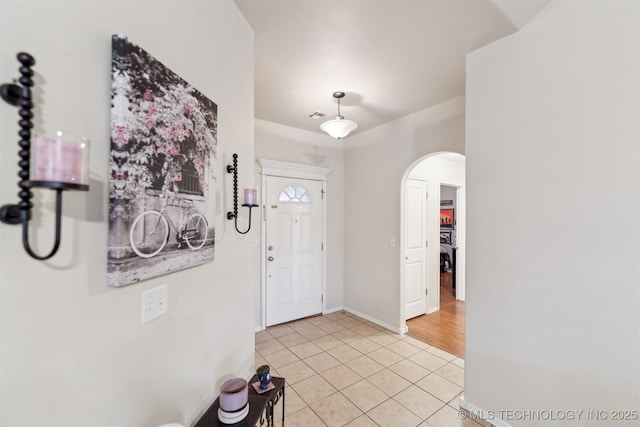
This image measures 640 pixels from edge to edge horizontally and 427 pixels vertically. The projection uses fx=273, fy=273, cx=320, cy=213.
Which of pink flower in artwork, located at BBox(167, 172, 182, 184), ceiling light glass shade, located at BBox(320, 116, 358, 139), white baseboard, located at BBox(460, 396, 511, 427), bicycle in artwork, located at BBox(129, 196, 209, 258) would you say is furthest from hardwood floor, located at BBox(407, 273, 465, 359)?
pink flower in artwork, located at BBox(167, 172, 182, 184)

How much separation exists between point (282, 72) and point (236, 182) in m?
1.33

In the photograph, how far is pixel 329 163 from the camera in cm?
412

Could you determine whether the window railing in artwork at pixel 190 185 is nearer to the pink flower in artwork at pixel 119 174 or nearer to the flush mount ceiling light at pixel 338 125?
the pink flower in artwork at pixel 119 174

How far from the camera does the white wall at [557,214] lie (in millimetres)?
1410

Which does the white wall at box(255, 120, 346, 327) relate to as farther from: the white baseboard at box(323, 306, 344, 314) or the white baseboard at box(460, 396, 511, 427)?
the white baseboard at box(460, 396, 511, 427)

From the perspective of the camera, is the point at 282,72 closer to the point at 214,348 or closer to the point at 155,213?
the point at 155,213

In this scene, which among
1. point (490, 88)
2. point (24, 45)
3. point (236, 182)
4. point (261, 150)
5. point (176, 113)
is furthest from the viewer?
point (261, 150)

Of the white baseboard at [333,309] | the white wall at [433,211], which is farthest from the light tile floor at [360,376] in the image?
the white wall at [433,211]

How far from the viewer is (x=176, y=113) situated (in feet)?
3.43

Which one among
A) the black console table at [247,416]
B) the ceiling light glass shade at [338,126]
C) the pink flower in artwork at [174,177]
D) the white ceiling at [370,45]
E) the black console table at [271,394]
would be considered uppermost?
the white ceiling at [370,45]

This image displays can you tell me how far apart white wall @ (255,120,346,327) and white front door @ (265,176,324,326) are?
0.19 m

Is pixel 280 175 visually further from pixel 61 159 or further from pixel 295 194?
pixel 61 159

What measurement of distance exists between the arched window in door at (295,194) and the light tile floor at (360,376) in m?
1.70

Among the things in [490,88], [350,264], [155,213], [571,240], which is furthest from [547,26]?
[350,264]
